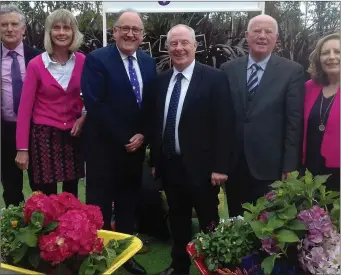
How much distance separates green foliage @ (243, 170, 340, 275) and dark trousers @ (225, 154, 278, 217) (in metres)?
0.81

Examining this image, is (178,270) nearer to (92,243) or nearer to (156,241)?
(156,241)

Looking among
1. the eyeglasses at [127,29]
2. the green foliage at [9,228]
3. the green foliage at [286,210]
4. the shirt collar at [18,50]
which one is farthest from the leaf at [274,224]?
the shirt collar at [18,50]

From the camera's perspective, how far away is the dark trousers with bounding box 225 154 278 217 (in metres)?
3.06

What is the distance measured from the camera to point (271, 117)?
294 cm

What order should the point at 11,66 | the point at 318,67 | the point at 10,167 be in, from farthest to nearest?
the point at 10,167
the point at 11,66
the point at 318,67

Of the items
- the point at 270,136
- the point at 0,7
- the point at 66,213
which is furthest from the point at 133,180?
the point at 0,7

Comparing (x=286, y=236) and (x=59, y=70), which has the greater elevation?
(x=59, y=70)

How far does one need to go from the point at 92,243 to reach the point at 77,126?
1279mm

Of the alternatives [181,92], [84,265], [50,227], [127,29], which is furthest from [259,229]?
[127,29]

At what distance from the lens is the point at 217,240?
7.26ft

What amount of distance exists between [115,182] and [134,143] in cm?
34

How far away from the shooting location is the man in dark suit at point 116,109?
2910 mm

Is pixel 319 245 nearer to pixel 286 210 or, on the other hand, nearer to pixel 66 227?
pixel 286 210

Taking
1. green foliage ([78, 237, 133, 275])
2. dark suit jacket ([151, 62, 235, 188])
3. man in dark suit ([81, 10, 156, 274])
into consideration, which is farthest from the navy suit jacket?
green foliage ([78, 237, 133, 275])
